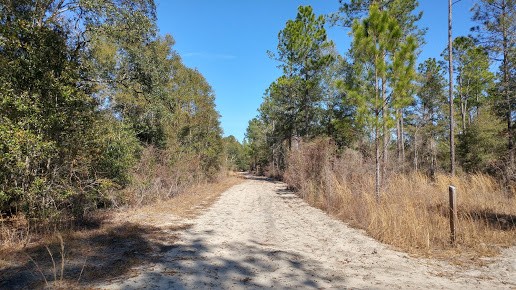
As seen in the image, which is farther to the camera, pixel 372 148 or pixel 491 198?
pixel 372 148

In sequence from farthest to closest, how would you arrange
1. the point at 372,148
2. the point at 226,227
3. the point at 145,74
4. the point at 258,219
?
the point at 372,148 → the point at 145,74 → the point at 258,219 → the point at 226,227

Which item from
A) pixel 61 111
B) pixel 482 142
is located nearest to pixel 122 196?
pixel 61 111

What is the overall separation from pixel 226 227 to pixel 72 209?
12.5ft

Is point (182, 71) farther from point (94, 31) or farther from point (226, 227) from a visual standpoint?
point (226, 227)

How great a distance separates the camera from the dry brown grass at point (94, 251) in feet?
14.4

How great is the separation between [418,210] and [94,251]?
7265 millimetres

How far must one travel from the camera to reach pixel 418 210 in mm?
7691

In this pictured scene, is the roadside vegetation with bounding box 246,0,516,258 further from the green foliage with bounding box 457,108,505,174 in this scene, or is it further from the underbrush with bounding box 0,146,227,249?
the underbrush with bounding box 0,146,227,249

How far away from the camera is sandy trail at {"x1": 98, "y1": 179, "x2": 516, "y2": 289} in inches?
164

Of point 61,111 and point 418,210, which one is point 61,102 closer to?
point 61,111

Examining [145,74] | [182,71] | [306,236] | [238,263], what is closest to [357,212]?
[306,236]

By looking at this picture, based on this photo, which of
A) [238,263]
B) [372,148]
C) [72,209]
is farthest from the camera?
[372,148]

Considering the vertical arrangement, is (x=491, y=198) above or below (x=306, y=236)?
Answer: above

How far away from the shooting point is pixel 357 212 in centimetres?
865
